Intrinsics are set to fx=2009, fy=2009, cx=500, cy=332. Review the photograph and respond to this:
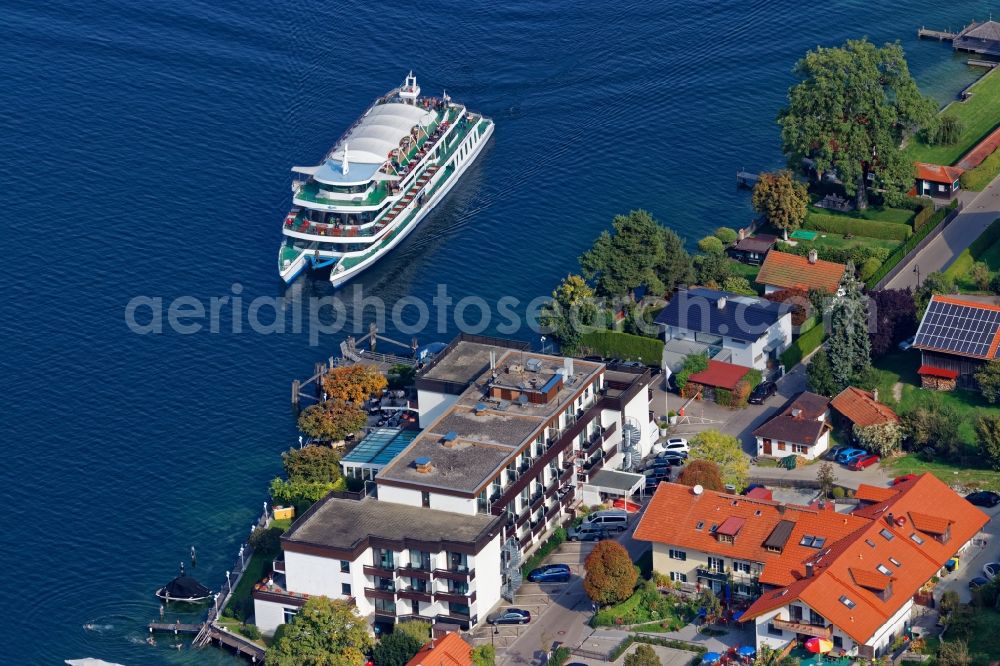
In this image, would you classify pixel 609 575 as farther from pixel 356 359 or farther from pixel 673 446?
pixel 356 359

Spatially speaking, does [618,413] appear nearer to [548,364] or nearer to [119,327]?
[548,364]

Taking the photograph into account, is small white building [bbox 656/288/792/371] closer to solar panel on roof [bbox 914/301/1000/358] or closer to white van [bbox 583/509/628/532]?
solar panel on roof [bbox 914/301/1000/358]

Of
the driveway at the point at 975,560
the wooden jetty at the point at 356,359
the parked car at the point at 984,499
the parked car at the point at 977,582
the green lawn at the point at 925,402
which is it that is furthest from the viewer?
the wooden jetty at the point at 356,359

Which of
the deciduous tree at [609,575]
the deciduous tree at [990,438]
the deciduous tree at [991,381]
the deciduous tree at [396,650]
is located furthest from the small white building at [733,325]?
the deciduous tree at [396,650]

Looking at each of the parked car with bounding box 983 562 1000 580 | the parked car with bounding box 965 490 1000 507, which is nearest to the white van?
the parked car with bounding box 965 490 1000 507

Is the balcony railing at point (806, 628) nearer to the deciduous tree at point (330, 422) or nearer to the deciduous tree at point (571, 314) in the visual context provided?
the deciduous tree at point (330, 422)

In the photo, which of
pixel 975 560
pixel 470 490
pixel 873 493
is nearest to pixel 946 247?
pixel 873 493

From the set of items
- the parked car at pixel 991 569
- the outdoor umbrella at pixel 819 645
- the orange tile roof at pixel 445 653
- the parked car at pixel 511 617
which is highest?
the parked car at pixel 991 569
